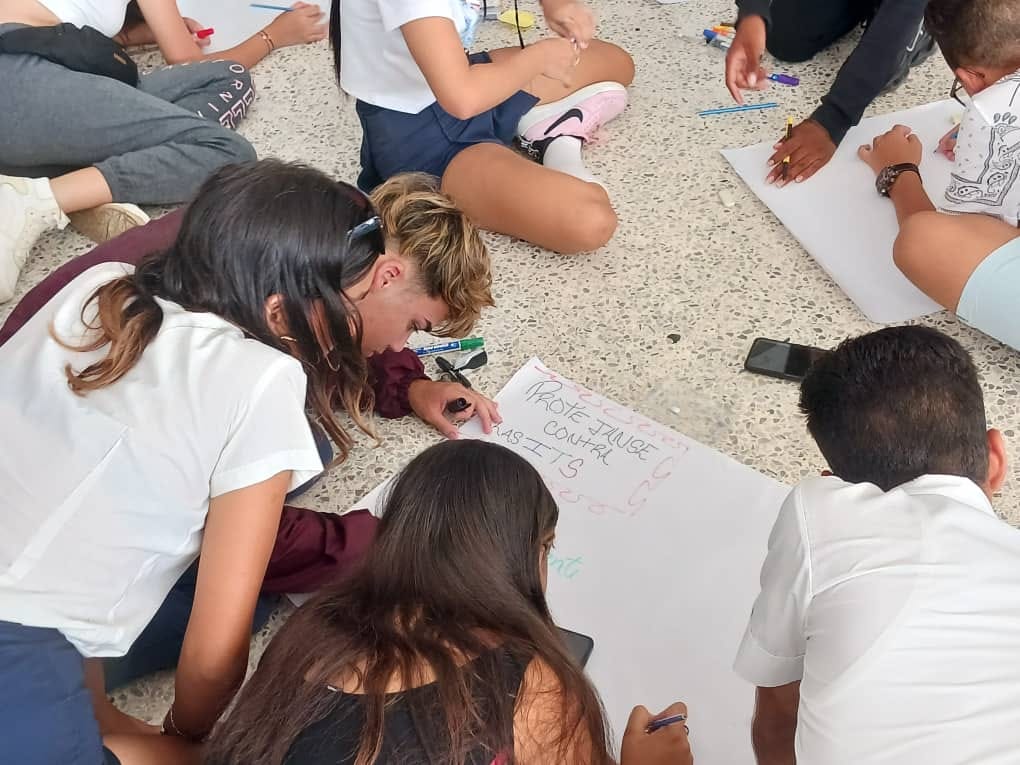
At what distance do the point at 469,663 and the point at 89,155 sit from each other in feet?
4.03

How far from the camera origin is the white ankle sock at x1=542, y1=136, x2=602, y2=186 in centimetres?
143

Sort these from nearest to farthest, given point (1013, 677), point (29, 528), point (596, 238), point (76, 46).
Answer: point (1013, 677) → point (29, 528) → point (596, 238) → point (76, 46)

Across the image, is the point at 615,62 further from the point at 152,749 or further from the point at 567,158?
the point at 152,749

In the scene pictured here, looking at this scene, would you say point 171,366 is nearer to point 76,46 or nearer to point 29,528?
point 29,528

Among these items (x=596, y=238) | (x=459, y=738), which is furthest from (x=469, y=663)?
(x=596, y=238)

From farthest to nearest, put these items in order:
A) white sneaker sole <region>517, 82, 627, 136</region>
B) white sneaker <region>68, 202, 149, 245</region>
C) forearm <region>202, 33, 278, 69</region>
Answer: forearm <region>202, 33, 278, 69</region>, white sneaker sole <region>517, 82, 627, 136</region>, white sneaker <region>68, 202, 149, 245</region>

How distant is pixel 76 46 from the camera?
1.43m

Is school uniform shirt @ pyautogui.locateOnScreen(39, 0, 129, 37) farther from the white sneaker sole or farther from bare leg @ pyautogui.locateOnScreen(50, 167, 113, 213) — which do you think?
the white sneaker sole

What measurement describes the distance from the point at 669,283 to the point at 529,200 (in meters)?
0.23

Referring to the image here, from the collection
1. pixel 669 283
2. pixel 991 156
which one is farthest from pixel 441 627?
pixel 991 156

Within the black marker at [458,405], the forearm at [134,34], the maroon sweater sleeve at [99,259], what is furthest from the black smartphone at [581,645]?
the forearm at [134,34]

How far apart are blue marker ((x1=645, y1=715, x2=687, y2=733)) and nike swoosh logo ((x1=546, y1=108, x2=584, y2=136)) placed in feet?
3.29

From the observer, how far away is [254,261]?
2.50 feet

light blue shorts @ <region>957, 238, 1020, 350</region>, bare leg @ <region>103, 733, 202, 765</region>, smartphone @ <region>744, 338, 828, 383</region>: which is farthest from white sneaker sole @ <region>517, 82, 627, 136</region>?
bare leg @ <region>103, 733, 202, 765</region>
